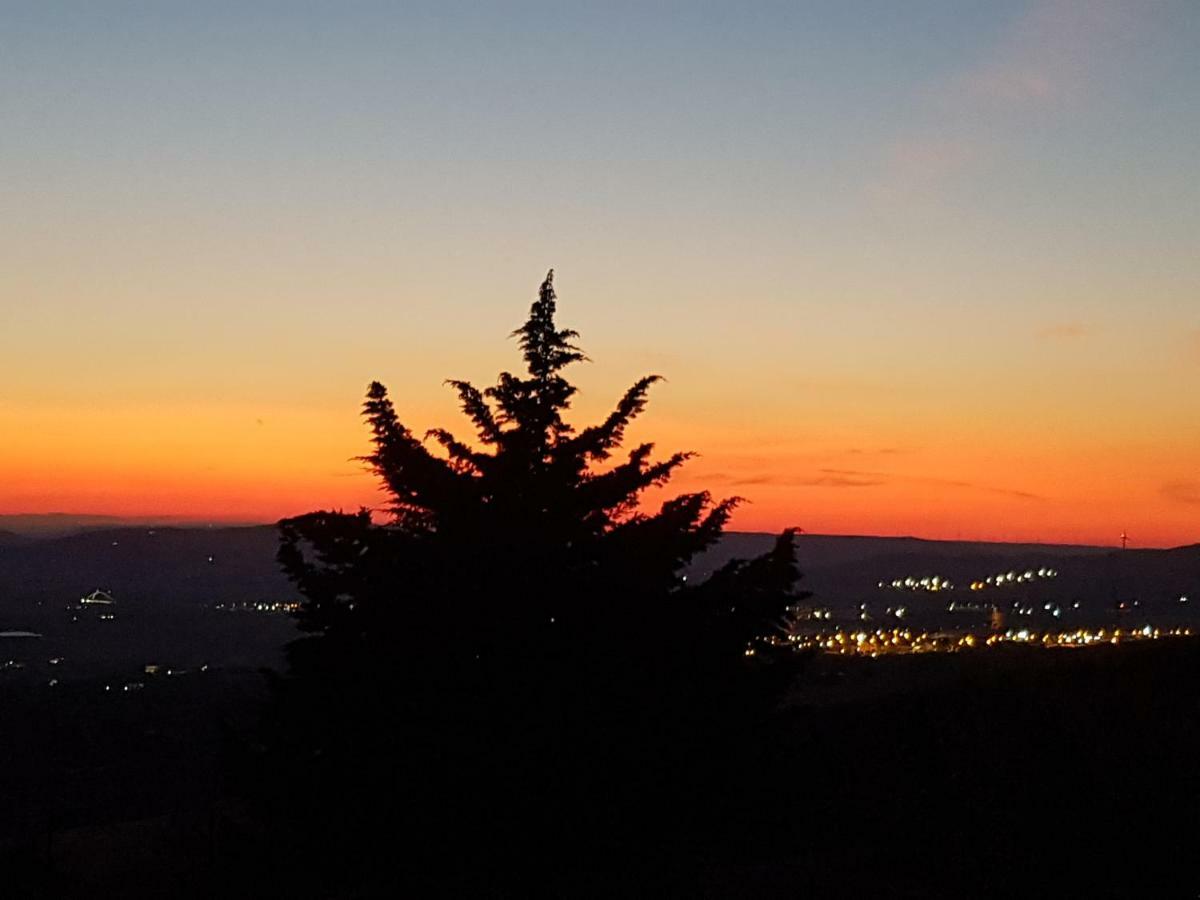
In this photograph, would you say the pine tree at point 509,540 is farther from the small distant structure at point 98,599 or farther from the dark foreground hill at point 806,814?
the small distant structure at point 98,599

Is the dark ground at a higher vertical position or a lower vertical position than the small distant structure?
higher

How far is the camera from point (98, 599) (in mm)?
157375

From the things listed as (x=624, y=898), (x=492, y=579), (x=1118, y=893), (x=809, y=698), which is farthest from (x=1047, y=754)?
(x=809, y=698)

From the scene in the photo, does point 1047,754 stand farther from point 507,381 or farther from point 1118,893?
point 507,381

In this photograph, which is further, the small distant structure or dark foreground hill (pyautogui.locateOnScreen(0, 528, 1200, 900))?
the small distant structure

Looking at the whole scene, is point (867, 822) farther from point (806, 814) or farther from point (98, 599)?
point (98, 599)

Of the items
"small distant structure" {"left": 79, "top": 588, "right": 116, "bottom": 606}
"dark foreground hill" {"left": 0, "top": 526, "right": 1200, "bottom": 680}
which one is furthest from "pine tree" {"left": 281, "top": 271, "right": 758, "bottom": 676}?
"small distant structure" {"left": 79, "top": 588, "right": 116, "bottom": 606}

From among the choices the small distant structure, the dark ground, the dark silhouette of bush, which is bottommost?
the small distant structure

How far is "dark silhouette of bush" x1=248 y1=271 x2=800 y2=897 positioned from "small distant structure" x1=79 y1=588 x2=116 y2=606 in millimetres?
150021

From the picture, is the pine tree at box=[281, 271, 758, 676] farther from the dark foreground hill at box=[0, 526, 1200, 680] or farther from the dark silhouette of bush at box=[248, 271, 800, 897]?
the dark foreground hill at box=[0, 526, 1200, 680]

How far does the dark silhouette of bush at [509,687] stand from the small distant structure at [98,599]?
15002cm

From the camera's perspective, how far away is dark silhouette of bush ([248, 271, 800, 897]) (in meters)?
10.6

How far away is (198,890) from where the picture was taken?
53.3 ft

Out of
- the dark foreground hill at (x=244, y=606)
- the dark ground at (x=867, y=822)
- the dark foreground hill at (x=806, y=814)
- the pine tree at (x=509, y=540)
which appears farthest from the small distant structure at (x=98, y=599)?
the pine tree at (x=509, y=540)
